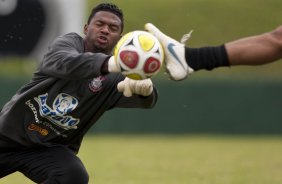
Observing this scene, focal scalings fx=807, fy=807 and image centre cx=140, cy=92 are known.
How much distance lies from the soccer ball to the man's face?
1.11m

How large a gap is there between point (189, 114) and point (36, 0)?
4.54m

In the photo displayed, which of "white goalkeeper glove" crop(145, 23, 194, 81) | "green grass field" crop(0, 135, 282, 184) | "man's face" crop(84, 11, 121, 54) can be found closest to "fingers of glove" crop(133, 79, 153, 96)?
"white goalkeeper glove" crop(145, 23, 194, 81)

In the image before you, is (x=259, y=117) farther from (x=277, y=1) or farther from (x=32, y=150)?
(x=32, y=150)


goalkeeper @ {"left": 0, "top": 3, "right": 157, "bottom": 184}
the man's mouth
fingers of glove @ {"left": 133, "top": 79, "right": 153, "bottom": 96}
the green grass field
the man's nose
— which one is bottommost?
the green grass field

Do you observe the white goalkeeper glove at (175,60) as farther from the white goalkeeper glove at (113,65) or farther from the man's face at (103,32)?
the man's face at (103,32)

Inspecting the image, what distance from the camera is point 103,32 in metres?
7.20

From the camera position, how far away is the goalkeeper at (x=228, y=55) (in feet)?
19.7

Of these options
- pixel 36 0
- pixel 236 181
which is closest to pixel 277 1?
pixel 36 0

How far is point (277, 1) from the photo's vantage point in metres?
27.9

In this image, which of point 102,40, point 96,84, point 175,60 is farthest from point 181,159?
point 175,60

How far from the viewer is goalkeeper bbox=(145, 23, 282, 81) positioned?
19.7 ft

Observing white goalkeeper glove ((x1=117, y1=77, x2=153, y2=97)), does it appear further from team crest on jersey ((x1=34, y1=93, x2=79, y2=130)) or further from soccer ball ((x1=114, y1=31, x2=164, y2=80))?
team crest on jersey ((x1=34, y1=93, x2=79, y2=130))

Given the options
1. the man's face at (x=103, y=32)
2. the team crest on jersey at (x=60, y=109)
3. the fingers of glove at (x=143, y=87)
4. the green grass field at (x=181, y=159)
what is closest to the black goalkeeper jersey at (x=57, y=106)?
the team crest on jersey at (x=60, y=109)

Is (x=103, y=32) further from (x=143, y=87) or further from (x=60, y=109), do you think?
(x=143, y=87)
